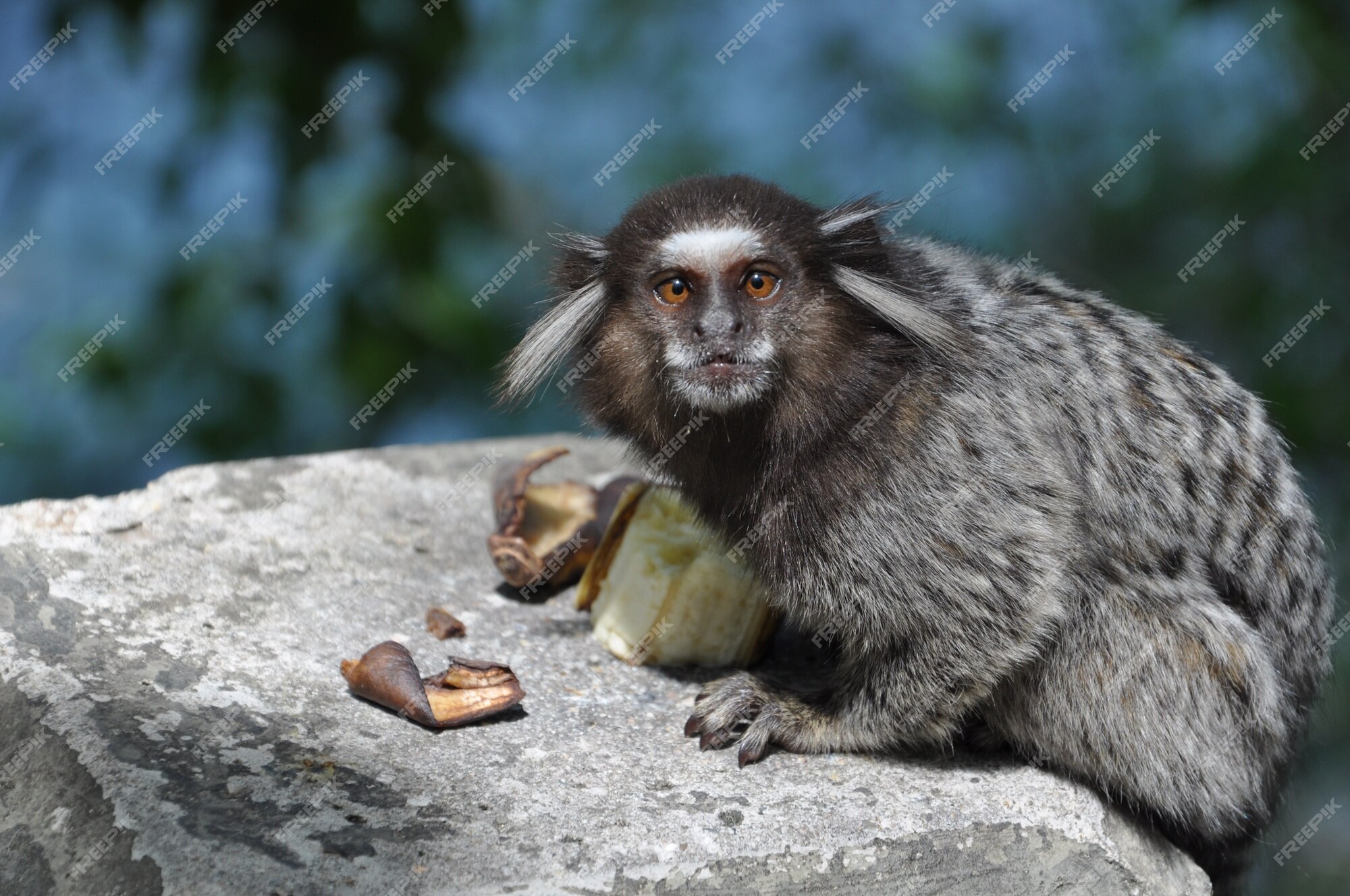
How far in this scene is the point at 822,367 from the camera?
3574 millimetres

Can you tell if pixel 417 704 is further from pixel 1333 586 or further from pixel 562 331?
pixel 1333 586

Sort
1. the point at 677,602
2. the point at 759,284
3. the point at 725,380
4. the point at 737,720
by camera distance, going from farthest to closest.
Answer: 1. the point at 677,602
2. the point at 737,720
3. the point at 759,284
4. the point at 725,380

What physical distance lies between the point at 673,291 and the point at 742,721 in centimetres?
139

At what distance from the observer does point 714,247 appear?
3479mm

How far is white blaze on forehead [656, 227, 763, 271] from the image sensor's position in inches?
137

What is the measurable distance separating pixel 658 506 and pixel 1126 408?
1.69 m

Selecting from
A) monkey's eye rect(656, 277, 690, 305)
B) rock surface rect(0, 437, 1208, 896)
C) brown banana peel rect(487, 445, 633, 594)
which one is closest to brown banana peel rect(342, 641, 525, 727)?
rock surface rect(0, 437, 1208, 896)

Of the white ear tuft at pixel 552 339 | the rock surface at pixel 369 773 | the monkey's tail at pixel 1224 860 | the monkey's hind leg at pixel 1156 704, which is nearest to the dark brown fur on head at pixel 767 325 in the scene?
the white ear tuft at pixel 552 339

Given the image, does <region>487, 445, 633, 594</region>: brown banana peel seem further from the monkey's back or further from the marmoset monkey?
the monkey's back

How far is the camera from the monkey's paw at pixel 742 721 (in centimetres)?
358

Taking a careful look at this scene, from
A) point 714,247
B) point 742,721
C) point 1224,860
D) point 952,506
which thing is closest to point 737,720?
point 742,721

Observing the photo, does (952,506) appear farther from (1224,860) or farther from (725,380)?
(1224,860)

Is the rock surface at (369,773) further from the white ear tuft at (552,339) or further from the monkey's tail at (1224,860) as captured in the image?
the white ear tuft at (552,339)

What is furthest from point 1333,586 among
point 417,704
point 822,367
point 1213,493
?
point 417,704
